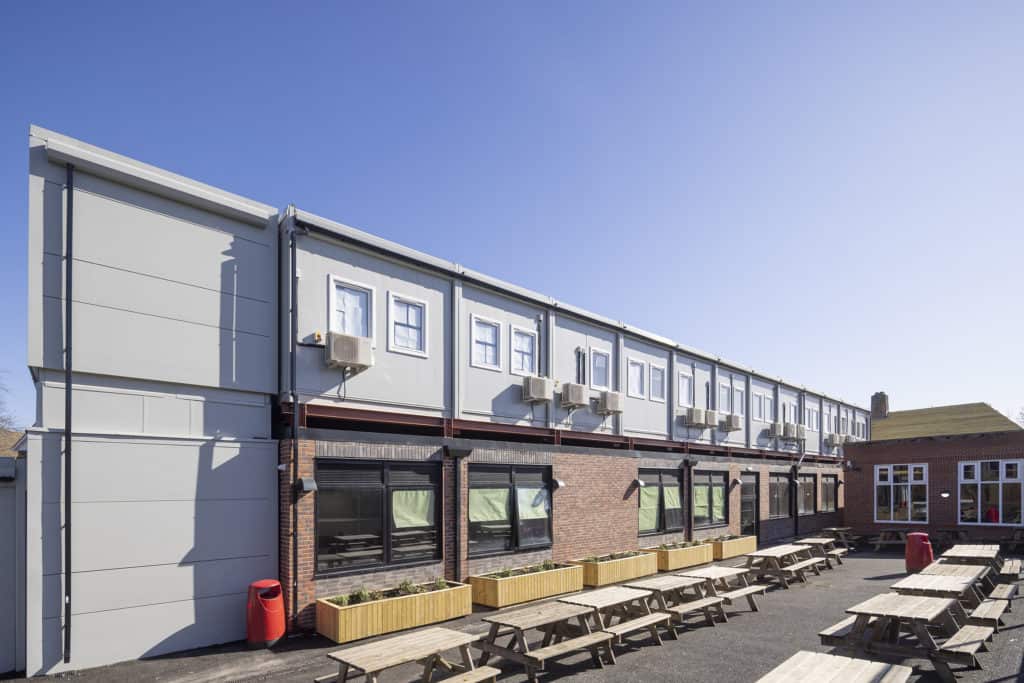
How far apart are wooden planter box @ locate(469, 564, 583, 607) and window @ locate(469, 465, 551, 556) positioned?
0.92m

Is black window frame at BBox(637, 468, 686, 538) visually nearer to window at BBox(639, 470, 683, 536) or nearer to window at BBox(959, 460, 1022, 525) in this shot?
window at BBox(639, 470, 683, 536)

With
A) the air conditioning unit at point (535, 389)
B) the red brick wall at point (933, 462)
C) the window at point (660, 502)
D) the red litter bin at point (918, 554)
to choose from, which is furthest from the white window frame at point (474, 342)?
the red brick wall at point (933, 462)

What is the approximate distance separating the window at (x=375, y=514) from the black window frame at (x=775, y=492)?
56.5 ft

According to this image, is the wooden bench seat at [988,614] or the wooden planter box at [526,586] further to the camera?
the wooden planter box at [526,586]

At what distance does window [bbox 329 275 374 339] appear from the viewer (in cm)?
1206

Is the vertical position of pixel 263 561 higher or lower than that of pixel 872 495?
higher

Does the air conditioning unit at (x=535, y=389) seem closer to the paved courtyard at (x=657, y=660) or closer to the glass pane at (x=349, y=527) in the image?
the glass pane at (x=349, y=527)

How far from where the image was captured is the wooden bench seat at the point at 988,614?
10070 mm

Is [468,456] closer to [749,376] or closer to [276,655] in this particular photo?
[276,655]

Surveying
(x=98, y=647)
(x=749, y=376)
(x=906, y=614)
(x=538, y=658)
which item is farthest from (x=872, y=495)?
(x=98, y=647)

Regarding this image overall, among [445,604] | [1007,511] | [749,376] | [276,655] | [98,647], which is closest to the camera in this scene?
[98,647]

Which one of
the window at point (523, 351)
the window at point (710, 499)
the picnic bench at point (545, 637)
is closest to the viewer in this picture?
the picnic bench at point (545, 637)

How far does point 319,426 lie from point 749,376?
19.4 m

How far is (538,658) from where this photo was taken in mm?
8562
